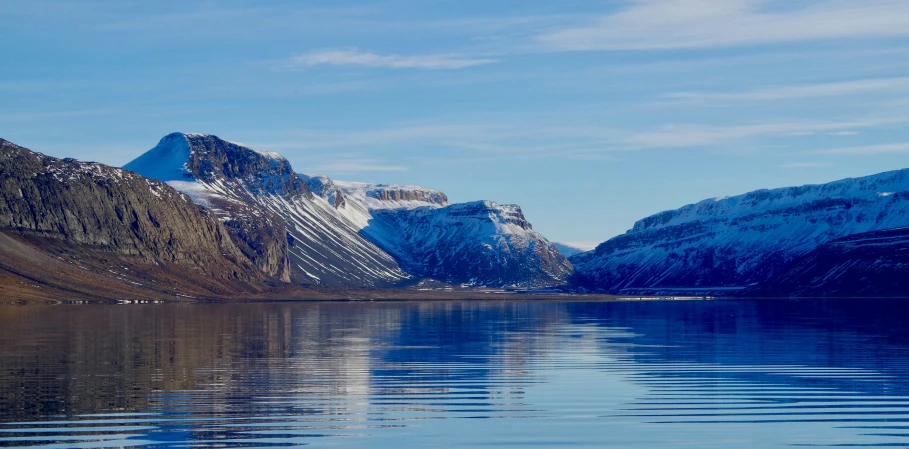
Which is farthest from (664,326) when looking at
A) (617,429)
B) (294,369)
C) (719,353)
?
(617,429)

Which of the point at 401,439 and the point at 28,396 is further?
the point at 28,396

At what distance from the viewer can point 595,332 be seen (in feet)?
406

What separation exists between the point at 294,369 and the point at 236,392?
13642 mm

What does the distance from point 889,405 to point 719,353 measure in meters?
33.7

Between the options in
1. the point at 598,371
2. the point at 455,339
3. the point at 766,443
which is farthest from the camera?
the point at 455,339

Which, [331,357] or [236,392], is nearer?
[236,392]

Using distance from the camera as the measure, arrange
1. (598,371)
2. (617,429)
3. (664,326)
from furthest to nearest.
Result: 1. (664,326)
2. (598,371)
3. (617,429)

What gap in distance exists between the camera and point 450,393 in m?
59.3

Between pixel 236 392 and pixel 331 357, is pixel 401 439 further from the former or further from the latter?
pixel 331 357

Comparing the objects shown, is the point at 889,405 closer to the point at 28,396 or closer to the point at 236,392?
the point at 236,392

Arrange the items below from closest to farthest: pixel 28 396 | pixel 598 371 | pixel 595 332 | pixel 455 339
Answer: pixel 28 396, pixel 598 371, pixel 455 339, pixel 595 332

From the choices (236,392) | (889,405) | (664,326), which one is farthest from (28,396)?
(664,326)

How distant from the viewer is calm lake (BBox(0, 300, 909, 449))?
4447cm

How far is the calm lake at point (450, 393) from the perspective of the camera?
44.5 meters
